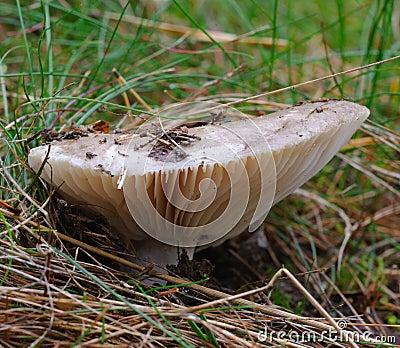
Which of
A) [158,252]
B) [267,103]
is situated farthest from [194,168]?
[267,103]

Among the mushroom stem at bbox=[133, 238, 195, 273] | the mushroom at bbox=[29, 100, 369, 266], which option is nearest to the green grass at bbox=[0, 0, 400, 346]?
the mushroom at bbox=[29, 100, 369, 266]

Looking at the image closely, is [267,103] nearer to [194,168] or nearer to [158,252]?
[158,252]

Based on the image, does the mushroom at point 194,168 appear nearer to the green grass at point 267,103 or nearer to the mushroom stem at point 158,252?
the mushroom stem at point 158,252

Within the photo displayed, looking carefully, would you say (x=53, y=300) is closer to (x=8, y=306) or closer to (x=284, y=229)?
(x=8, y=306)

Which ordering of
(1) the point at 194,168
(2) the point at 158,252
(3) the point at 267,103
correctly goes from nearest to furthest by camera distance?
1. (1) the point at 194,168
2. (2) the point at 158,252
3. (3) the point at 267,103

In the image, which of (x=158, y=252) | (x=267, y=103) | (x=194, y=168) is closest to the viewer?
(x=194, y=168)

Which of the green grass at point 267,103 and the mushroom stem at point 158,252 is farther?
the green grass at point 267,103

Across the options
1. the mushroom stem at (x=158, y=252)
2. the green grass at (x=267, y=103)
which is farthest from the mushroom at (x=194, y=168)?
the green grass at (x=267, y=103)

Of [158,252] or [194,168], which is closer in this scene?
[194,168]

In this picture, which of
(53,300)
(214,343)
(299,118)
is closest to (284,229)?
(299,118)
